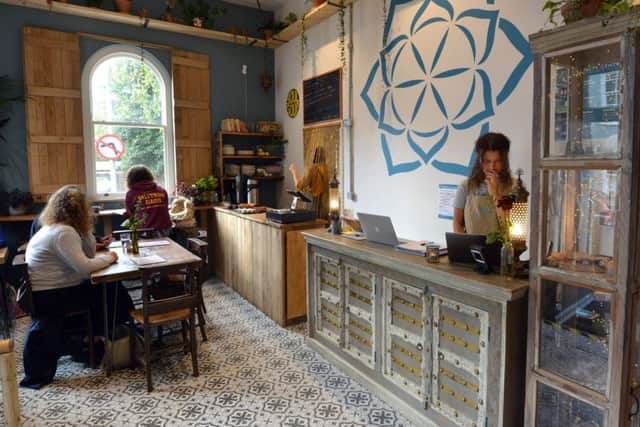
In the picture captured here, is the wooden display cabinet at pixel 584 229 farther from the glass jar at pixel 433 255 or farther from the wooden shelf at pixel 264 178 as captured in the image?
the wooden shelf at pixel 264 178

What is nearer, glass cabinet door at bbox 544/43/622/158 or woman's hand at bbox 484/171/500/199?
glass cabinet door at bbox 544/43/622/158

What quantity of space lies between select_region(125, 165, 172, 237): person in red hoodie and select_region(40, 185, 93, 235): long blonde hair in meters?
1.23

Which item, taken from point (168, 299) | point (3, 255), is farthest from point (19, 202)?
point (168, 299)

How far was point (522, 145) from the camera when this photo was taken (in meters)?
3.25

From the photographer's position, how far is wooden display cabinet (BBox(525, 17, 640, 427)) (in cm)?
158

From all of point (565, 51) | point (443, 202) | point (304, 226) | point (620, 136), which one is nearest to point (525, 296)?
point (620, 136)

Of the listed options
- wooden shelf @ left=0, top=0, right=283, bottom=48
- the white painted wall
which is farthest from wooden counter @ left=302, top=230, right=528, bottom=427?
wooden shelf @ left=0, top=0, right=283, bottom=48

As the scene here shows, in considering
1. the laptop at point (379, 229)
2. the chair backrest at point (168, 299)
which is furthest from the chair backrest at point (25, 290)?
the laptop at point (379, 229)

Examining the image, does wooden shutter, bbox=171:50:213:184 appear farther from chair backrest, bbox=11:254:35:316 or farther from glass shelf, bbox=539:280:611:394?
Answer: glass shelf, bbox=539:280:611:394

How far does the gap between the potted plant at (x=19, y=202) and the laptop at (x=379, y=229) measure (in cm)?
421

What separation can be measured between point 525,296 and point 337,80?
3.93 metres

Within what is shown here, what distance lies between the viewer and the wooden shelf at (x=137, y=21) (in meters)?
4.89

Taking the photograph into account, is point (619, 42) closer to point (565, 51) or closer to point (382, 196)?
point (565, 51)

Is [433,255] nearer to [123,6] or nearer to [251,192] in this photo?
[251,192]
